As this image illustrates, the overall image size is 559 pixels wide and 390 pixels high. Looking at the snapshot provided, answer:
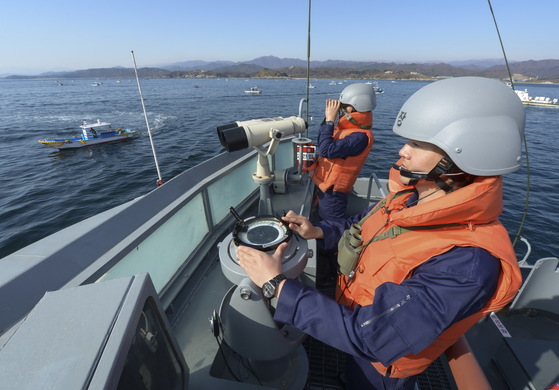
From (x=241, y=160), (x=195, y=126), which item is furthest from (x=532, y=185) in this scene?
(x=195, y=126)

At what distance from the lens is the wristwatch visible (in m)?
1.32

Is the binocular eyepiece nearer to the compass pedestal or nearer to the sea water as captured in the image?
the compass pedestal

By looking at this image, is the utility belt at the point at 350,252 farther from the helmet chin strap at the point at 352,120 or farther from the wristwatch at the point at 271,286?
the helmet chin strap at the point at 352,120

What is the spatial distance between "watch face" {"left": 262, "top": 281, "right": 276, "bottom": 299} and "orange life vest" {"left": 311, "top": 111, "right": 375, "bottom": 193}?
269 cm

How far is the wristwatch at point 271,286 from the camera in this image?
1.32 metres

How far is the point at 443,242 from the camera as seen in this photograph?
121cm

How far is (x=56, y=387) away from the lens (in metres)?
0.57

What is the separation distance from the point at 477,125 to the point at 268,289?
1327mm

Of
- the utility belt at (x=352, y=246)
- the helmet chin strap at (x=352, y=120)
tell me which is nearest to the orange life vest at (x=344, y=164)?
the helmet chin strap at (x=352, y=120)

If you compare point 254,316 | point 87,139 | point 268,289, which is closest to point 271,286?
point 268,289

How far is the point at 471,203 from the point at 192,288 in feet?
7.85

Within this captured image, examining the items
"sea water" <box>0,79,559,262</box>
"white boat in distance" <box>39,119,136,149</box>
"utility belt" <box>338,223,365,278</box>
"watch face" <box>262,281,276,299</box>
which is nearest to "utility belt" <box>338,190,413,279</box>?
"utility belt" <box>338,223,365,278</box>

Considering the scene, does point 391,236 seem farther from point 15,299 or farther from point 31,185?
point 31,185

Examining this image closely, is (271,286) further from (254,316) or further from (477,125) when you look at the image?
(477,125)
